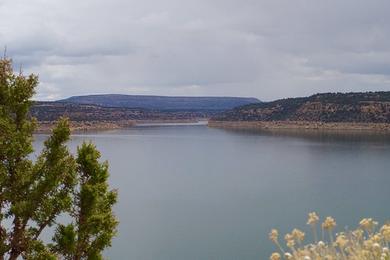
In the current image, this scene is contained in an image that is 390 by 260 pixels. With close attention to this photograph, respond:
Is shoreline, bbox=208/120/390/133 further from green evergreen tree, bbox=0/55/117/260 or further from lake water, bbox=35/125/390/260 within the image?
green evergreen tree, bbox=0/55/117/260

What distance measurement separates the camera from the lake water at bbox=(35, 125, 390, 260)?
26.2 metres

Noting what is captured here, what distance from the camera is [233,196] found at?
4184 cm

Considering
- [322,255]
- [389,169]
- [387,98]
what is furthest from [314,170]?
[387,98]

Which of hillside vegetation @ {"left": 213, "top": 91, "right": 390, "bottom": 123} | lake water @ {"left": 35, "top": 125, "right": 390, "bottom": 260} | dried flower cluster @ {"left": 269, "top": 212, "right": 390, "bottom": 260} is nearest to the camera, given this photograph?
dried flower cluster @ {"left": 269, "top": 212, "right": 390, "bottom": 260}

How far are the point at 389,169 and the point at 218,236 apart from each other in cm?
3656

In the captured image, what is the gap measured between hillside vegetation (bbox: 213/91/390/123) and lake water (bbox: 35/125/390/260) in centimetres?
6163

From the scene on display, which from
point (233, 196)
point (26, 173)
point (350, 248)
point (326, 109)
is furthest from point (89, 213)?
point (326, 109)

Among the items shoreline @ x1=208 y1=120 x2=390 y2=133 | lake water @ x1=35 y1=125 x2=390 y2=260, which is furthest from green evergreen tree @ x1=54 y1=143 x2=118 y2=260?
shoreline @ x1=208 y1=120 x2=390 y2=133

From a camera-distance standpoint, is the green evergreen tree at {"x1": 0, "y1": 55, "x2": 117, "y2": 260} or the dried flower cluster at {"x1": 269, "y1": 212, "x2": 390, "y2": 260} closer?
the dried flower cluster at {"x1": 269, "y1": 212, "x2": 390, "y2": 260}

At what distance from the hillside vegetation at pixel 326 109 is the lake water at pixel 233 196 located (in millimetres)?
61632

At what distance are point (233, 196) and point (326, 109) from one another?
117 m

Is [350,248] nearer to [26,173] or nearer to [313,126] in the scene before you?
[26,173]

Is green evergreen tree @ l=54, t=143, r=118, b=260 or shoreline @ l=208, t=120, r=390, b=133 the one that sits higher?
green evergreen tree @ l=54, t=143, r=118, b=260

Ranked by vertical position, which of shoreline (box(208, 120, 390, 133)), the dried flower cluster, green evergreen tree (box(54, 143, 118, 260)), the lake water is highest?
the dried flower cluster
